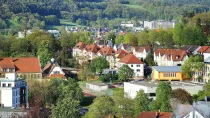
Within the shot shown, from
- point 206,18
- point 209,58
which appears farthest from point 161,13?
point 209,58

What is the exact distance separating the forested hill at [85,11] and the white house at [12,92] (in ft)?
192

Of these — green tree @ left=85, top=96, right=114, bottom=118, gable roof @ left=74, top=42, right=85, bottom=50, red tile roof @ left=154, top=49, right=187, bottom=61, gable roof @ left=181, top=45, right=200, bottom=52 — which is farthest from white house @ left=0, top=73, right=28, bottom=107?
gable roof @ left=74, top=42, right=85, bottom=50

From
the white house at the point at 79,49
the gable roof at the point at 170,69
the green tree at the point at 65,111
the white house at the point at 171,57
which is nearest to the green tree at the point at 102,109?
the green tree at the point at 65,111

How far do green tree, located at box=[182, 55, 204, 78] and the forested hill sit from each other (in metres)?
54.0

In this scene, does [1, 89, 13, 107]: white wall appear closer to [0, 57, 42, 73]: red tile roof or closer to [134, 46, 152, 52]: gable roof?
[0, 57, 42, 73]: red tile roof

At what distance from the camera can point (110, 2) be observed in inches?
5635

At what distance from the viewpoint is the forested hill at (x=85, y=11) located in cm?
9506

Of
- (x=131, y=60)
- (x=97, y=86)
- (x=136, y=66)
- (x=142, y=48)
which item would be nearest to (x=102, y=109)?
(x=97, y=86)

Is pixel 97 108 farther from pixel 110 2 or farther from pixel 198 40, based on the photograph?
pixel 110 2

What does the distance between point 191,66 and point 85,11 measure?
8724 centimetres

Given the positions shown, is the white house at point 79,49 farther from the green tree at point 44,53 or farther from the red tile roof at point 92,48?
the green tree at point 44,53

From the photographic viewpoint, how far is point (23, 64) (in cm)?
4000

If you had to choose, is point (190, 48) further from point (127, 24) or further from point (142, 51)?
point (127, 24)

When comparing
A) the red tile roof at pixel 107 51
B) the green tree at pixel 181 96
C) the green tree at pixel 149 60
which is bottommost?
the green tree at pixel 149 60
